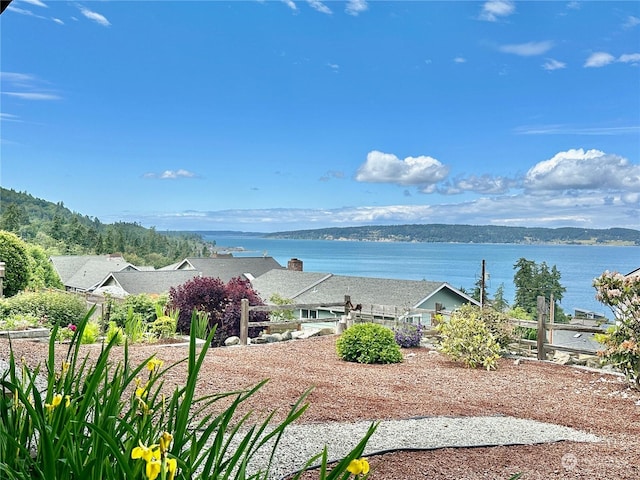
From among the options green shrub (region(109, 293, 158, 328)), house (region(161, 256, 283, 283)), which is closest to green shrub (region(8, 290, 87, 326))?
green shrub (region(109, 293, 158, 328))

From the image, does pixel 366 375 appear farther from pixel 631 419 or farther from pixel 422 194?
pixel 422 194

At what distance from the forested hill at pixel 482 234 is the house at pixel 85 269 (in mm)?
15834

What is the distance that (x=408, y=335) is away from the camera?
8.89 meters

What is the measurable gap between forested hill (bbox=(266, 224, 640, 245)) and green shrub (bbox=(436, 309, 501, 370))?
1897 cm

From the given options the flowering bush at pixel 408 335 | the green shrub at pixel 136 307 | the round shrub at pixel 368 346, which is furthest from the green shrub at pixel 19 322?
the flowering bush at pixel 408 335

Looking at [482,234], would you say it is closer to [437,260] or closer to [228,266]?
[228,266]

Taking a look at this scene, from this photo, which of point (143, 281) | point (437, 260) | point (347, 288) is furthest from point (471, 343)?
point (437, 260)

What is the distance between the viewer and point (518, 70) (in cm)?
4312

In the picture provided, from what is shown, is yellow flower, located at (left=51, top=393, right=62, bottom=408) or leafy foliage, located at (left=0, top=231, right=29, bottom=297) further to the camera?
leafy foliage, located at (left=0, top=231, right=29, bottom=297)

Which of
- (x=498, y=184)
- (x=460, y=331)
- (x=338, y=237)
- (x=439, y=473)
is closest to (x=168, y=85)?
(x=338, y=237)

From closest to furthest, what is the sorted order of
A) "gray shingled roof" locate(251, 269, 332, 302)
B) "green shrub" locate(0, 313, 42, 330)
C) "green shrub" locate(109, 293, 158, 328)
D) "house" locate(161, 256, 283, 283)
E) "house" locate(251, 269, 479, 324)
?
"green shrub" locate(0, 313, 42, 330), "green shrub" locate(109, 293, 158, 328), "house" locate(251, 269, 479, 324), "gray shingled roof" locate(251, 269, 332, 302), "house" locate(161, 256, 283, 283)

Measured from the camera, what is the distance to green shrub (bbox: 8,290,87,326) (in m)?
9.03

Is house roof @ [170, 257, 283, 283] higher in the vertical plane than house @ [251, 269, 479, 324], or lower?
higher

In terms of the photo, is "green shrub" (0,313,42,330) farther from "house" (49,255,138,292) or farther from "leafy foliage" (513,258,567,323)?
"leafy foliage" (513,258,567,323)
